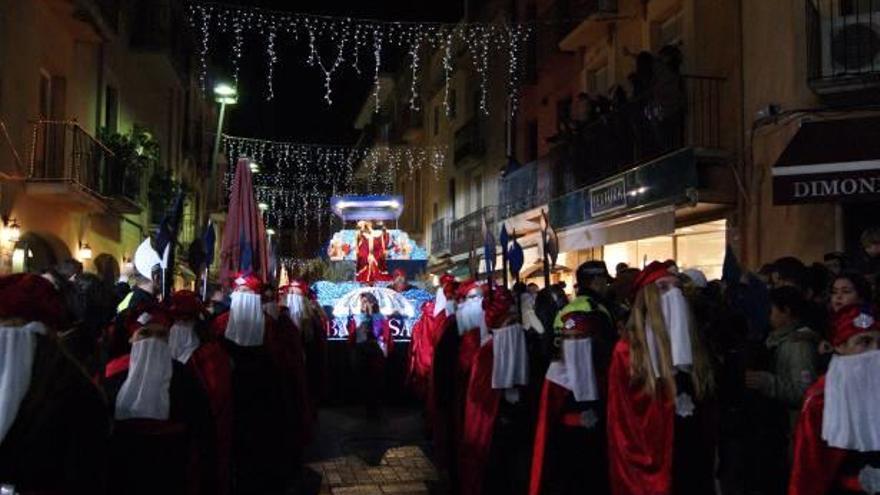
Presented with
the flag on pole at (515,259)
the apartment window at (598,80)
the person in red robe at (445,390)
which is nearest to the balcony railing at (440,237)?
the apartment window at (598,80)

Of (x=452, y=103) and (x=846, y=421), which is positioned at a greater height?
(x=452, y=103)

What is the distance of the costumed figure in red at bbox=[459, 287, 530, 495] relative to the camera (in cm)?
776

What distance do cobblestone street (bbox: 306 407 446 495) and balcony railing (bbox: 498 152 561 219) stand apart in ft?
28.2

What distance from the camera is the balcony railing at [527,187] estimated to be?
2234 centimetres

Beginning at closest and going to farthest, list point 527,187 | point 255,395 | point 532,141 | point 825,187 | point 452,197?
point 255,395
point 825,187
point 527,187
point 532,141
point 452,197

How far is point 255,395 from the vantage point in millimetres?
9578

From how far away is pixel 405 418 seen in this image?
14.8 m

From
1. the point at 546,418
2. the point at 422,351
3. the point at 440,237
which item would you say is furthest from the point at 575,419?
the point at 440,237

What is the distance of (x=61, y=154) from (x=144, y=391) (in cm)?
1298

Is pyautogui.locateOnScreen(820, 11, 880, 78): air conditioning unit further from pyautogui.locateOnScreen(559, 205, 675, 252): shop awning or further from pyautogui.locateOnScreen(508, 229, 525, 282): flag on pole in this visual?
pyautogui.locateOnScreen(508, 229, 525, 282): flag on pole

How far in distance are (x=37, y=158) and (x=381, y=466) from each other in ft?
32.3

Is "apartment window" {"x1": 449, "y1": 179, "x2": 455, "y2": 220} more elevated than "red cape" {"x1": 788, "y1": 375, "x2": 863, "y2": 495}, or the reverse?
"apartment window" {"x1": 449, "y1": 179, "x2": 455, "y2": 220}

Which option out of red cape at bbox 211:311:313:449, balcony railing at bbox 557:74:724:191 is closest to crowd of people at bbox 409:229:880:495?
red cape at bbox 211:311:313:449

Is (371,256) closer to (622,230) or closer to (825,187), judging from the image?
(622,230)
